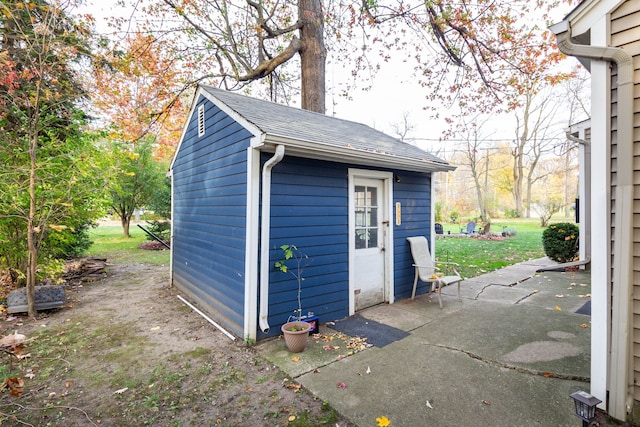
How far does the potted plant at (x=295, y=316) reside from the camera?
3.33m

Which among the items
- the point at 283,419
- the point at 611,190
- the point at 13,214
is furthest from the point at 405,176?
the point at 13,214

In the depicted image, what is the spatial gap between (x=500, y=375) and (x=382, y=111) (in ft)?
84.2

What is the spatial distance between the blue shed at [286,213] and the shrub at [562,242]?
13.8 feet

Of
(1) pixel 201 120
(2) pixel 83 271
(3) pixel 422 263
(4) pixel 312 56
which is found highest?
(4) pixel 312 56

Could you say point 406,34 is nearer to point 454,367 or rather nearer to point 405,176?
point 405,176

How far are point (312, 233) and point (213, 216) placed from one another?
5.44 feet

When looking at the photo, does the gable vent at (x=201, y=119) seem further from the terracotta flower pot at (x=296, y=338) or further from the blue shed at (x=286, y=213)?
the terracotta flower pot at (x=296, y=338)

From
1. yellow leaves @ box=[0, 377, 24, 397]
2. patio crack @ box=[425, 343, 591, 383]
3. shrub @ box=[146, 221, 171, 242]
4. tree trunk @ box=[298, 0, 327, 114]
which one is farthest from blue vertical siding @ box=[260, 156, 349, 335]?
shrub @ box=[146, 221, 171, 242]

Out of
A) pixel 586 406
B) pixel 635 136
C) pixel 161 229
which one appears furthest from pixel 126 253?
pixel 635 136

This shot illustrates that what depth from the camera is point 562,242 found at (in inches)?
296

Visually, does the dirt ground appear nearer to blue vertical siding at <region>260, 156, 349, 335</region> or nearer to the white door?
blue vertical siding at <region>260, 156, 349, 335</region>

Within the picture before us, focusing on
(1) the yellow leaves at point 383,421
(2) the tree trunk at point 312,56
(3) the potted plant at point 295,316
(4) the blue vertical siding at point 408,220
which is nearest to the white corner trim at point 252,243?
(3) the potted plant at point 295,316

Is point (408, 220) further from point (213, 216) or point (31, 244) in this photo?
point (31, 244)

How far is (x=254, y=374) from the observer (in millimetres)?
2973
